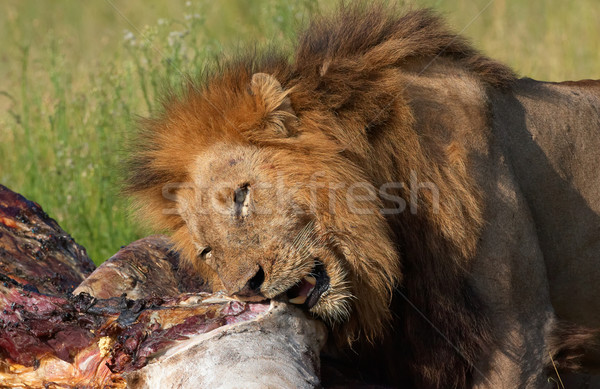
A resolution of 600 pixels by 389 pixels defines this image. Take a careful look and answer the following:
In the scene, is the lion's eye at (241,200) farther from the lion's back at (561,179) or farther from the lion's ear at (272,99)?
the lion's back at (561,179)

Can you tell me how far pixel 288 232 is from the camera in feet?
9.93

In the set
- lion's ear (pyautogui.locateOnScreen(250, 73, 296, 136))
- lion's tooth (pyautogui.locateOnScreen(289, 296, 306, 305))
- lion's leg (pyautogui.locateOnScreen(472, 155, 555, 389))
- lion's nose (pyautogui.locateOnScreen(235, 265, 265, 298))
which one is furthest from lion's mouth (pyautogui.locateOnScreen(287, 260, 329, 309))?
lion's leg (pyautogui.locateOnScreen(472, 155, 555, 389))

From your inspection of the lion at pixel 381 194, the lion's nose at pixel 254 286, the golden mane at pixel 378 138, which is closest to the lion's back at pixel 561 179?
the lion at pixel 381 194

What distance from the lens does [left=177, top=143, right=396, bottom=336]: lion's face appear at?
3029 mm

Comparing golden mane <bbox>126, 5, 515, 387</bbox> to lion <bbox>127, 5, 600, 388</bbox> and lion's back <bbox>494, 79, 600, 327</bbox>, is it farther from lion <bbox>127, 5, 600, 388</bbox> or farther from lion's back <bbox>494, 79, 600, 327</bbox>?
lion's back <bbox>494, 79, 600, 327</bbox>

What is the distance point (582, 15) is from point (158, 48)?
216 inches

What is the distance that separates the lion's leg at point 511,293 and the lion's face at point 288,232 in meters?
0.45

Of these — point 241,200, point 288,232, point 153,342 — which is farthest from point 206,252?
point 153,342

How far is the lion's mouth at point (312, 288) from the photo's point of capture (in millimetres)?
3100

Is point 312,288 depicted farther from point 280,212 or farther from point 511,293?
point 511,293

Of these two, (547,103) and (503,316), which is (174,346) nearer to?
(503,316)

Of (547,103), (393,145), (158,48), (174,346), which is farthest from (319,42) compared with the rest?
(158,48)

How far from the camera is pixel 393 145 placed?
10.9ft

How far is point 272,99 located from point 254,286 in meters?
0.71
